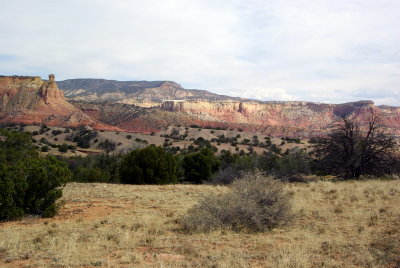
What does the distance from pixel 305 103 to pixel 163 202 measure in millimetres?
129484

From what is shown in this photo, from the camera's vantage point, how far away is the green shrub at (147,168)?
79.7 feet

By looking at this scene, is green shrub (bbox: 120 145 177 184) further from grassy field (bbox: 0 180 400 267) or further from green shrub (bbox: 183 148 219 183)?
grassy field (bbox: 0 180 400 267)

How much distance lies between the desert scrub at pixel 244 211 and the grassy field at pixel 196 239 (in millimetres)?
349

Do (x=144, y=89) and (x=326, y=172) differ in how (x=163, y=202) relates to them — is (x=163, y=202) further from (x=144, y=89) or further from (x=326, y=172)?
(x=144, y=89)

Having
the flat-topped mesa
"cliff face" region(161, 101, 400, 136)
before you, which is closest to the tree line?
the flat-topped mesa

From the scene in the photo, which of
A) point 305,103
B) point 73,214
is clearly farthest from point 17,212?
point 305,103

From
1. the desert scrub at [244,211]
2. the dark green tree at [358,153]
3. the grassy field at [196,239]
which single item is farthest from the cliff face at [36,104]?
the desert scrub at [244,211]

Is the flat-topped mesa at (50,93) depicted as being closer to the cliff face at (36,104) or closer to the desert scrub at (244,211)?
the cliff face at (36,104)

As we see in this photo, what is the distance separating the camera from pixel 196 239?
875cm

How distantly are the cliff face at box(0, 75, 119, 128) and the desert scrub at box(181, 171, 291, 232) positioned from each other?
77.7 metres

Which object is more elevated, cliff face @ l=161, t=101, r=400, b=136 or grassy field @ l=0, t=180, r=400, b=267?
cliff face @ l=161, t=101, r=400, b=136

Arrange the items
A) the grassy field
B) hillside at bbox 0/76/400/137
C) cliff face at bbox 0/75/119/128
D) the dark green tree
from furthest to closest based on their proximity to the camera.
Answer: hillside at bbox 0/76/400/137
cliff face at bbox 0/75/119/128
the dark green tree
the grassy field

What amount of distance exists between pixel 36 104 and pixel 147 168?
77470 mm

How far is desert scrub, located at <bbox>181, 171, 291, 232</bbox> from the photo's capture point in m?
9.73
